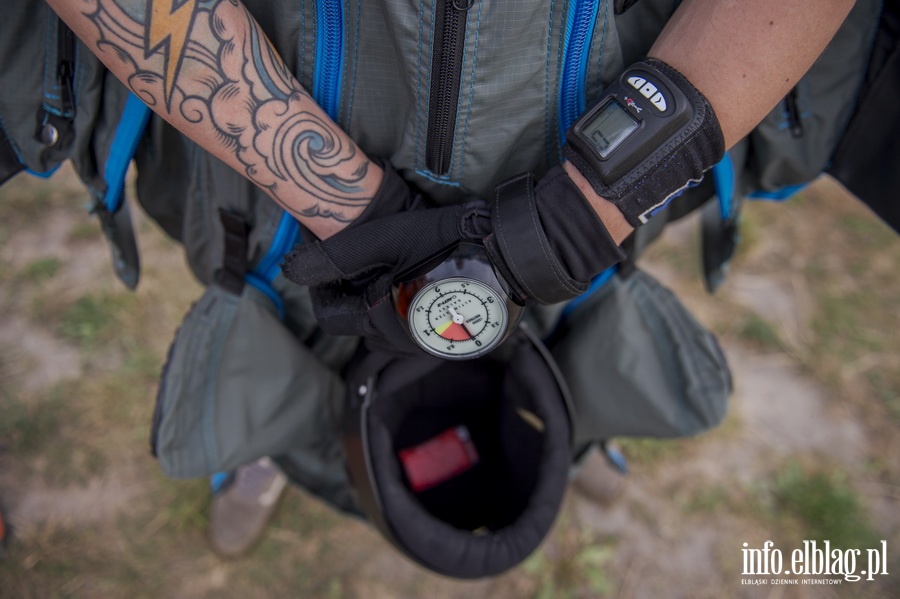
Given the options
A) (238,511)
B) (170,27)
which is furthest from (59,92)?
(238,511)

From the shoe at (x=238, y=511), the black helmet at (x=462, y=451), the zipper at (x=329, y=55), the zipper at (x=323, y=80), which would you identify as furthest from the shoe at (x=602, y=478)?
the zipper at (x=329, y=55)

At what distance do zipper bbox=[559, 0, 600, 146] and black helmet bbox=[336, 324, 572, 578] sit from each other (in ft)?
1.62

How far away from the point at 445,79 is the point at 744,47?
444 millimetres

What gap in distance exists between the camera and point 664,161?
0.96 m

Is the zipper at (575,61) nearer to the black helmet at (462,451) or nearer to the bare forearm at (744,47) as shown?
the bare forearm at (744,47)

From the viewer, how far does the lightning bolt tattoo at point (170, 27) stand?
34.1 inches

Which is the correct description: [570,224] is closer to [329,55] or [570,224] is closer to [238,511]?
[329,55]

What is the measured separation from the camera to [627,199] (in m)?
0.99

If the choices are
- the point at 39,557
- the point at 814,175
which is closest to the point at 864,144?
the point at 814,175

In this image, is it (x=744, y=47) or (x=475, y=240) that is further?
(x=475, y=240)

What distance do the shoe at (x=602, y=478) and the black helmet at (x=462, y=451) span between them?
0.60m

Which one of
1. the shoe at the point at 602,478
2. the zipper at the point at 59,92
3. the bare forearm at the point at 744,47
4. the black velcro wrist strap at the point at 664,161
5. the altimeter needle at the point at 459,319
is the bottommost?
the shoe at the point at 602,478

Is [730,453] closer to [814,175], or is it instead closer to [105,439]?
[814,175]

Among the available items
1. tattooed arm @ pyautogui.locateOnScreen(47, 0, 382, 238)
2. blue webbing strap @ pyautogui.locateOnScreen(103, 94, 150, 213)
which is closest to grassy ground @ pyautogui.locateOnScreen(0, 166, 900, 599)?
blue webbing strap @ pyautogui.locateOnScreen(103, 94, 150, 213)
